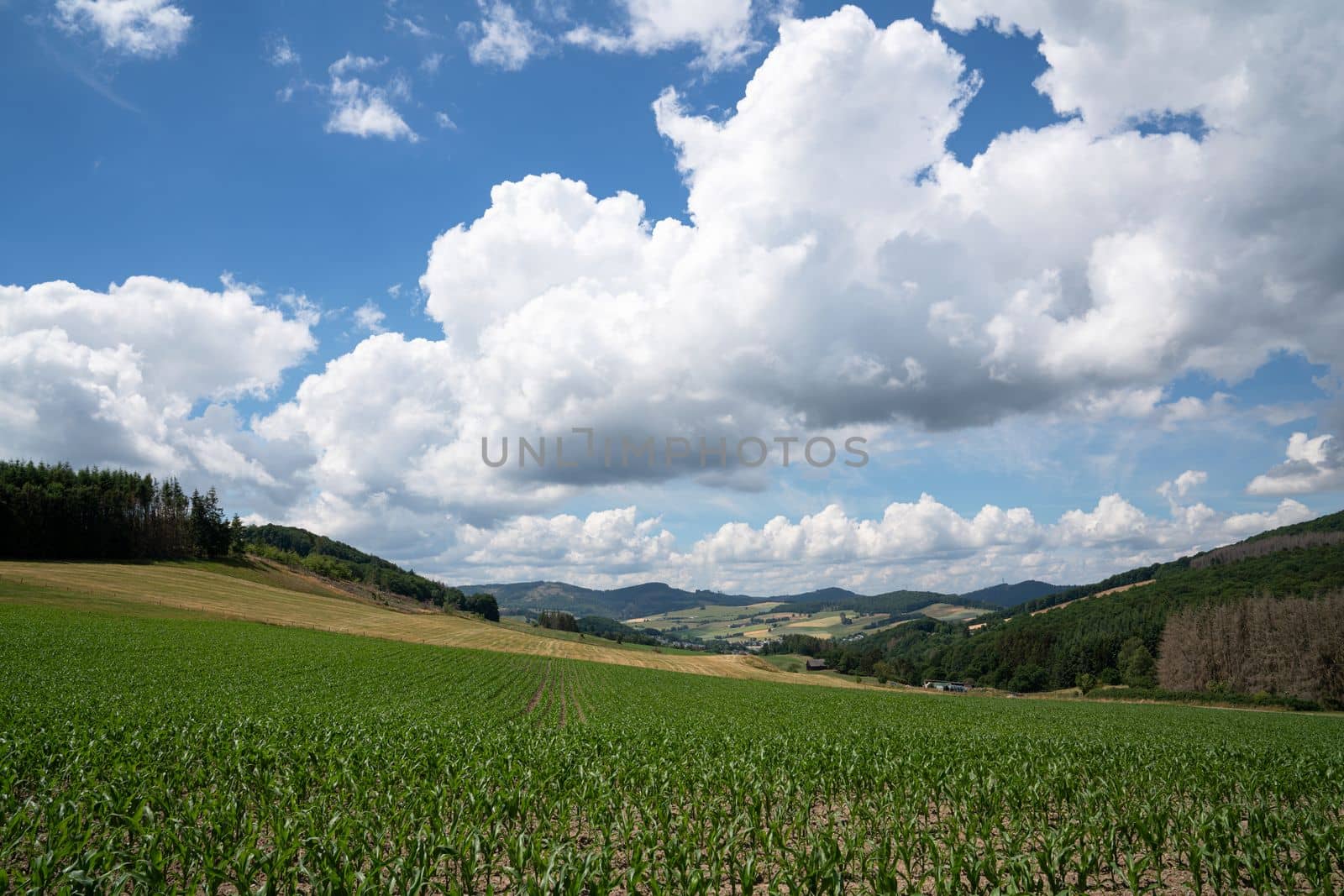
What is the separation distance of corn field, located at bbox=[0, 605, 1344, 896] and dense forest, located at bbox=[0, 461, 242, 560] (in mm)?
95481

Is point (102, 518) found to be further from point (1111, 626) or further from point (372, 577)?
point (1111, 626)

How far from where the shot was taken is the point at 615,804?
35.7ft

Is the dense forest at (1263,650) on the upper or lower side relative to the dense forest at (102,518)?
lower

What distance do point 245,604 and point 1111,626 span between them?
141m

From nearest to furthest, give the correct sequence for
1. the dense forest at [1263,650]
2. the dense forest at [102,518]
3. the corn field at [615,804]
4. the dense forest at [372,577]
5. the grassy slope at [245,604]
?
the corn field at [615,804] → the grassy slope at [245,604] → the dense forest at [1263,650] → the dense forest at [102,518] → the dense forest at [372,577]

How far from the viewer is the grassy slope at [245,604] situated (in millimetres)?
66812

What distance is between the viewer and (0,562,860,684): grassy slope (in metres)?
66.8

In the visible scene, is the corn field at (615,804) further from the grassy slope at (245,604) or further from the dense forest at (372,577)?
the dense forest at (372,577)

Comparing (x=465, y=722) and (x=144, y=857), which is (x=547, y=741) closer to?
(x=465, y=722)

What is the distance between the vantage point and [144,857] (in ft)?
23.8

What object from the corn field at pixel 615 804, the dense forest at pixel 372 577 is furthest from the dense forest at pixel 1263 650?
the dense forest at pixel 372 577

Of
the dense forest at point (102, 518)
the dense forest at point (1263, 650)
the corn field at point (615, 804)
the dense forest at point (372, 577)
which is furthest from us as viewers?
the dense forest at point (372, 577)

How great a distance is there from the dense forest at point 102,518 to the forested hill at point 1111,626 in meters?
131

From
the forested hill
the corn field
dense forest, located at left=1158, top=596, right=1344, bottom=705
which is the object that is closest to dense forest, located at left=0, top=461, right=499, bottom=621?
the corn field
